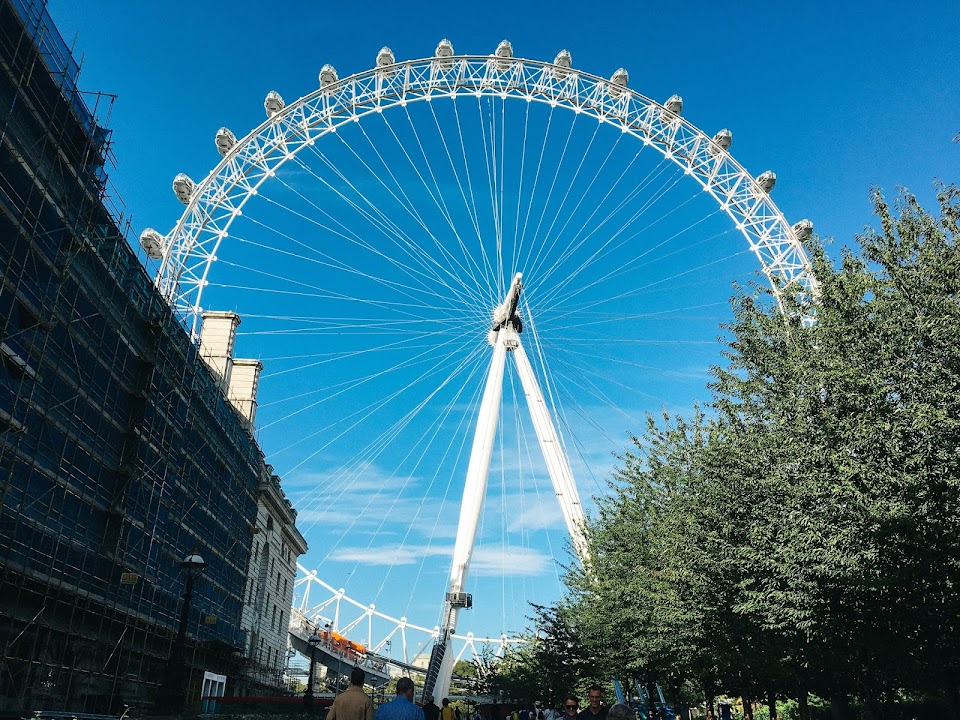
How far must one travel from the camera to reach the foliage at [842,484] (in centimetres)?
1706

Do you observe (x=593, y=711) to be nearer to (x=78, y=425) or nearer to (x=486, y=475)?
(x=78, y=425)

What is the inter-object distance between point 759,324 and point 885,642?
927 cm

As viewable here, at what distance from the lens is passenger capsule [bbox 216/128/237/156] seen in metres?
43.6

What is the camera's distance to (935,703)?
132ft

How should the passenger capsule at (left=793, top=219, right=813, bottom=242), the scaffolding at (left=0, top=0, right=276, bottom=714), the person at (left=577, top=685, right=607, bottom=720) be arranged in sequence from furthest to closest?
the passenger capsule at (left=793, top=219, right=813, bottom=242), the scaffolding at (left=0, top=0, right=276, bottom=714), the person at (left=577, top=685, right=607, bottom=720)

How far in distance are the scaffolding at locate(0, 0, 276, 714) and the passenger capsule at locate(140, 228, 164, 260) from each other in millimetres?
4512

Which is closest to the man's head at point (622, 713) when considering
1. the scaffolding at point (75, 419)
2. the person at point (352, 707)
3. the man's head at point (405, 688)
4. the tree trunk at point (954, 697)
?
the man's head at point (405, 688)

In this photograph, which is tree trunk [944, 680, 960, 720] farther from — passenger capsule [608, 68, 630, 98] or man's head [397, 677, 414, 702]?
passenger capsule [608, 68, 630, 98]

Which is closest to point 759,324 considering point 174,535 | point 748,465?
point 748,465

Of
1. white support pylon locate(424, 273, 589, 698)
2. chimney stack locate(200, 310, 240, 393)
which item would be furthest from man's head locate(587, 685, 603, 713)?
chimney stack locate(200, 310, 240, 393)

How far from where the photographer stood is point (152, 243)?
38688 mm

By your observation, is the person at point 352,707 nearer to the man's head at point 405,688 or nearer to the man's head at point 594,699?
the man's head at point 405,688

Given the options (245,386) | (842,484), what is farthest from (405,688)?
(245,386)

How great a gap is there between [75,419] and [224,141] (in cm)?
2212
